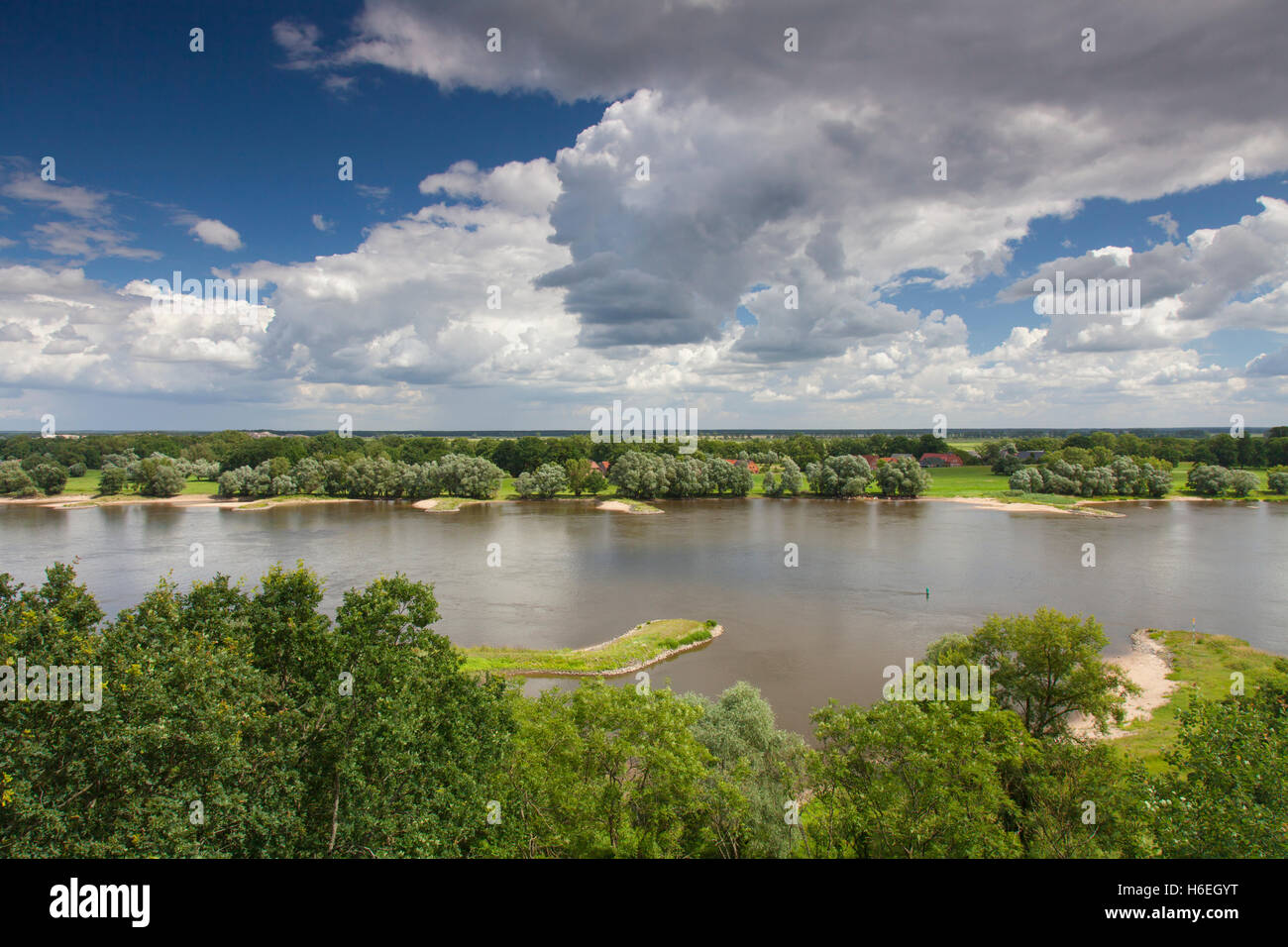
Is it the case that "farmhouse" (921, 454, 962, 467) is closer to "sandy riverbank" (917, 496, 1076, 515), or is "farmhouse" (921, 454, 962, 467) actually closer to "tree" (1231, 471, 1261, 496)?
"sandy riverbank" (917, 496, 1076, 515)

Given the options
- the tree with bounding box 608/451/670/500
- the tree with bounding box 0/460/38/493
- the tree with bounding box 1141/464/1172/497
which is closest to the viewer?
the tree with bounding box 1141/464/1172/497

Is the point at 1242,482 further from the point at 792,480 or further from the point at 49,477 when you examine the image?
the point at 49,477

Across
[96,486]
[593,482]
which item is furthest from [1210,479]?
[96,486]

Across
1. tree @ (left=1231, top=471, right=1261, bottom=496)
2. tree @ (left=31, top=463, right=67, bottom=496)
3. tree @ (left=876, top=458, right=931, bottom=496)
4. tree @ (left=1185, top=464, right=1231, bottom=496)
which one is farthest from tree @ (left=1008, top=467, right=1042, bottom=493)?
tree @ (left=31, top=463, right=67, bottom=496)

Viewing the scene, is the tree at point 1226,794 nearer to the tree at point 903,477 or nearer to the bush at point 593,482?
the tree at point 903,477

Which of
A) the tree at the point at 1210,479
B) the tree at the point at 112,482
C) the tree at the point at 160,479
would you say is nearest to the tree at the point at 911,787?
the tree at the point at 1210,479
